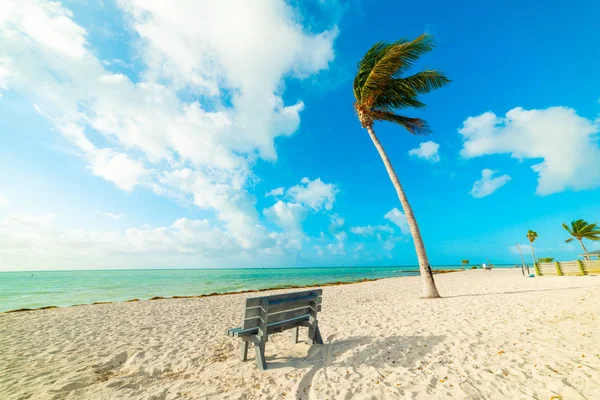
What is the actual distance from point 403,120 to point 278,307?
39.8ft

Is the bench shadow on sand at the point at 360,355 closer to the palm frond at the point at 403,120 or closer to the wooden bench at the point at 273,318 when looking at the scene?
the wooden bench at the point at 273,318

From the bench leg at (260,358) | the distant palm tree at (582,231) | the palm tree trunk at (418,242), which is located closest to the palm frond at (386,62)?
the palm tree trunk at (418,242)

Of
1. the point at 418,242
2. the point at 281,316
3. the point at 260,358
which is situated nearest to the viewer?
the point at 260,358

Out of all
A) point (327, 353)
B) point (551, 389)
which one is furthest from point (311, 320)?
point (551, 389)

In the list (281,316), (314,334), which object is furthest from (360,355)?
(281,316)

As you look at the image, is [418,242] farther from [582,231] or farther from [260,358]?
[582,231]

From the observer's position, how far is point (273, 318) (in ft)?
13.8

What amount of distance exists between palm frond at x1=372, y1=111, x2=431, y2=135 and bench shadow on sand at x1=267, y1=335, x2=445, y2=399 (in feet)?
35.3

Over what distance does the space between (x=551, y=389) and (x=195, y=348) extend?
5.99m

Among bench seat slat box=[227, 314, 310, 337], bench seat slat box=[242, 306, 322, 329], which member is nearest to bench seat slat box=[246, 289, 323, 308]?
bench seat slat box=[242, 306, 322, 329]

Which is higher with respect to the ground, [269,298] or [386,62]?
[386,62]

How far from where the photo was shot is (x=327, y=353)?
435 cm

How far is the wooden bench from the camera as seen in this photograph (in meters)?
3.90

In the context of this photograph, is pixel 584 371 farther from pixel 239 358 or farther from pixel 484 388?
pixel 239 358
